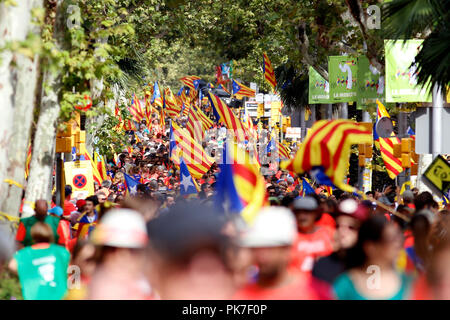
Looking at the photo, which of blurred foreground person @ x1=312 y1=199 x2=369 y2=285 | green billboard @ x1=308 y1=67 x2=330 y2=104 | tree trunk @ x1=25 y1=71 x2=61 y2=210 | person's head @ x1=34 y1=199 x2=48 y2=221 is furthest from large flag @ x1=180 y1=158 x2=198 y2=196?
blurred foreground person @ x1=312 y1=199 x2=369 y2=285

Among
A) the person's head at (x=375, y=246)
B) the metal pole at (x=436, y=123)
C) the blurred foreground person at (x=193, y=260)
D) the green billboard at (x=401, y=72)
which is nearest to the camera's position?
the blurred foreground person at (x=193, y=260)

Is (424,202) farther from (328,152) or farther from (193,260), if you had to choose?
(193,260)

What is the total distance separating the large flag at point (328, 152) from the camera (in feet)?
27.4

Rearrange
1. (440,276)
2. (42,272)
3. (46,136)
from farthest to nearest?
(46,136) < (42,272) < (440,276)

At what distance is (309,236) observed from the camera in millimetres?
6703

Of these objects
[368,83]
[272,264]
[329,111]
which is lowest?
[272,264]

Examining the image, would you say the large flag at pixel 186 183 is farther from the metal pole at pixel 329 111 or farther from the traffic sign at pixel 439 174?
the metal pole at pixel 329 111

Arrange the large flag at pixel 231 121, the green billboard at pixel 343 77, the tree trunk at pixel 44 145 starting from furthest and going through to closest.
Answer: the green billboard at pixel 343 77 → the large flag at pixel 231 121 → the tree trunk at pixel 44 145

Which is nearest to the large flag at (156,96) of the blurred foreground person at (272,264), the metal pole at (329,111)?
the metal pole at (329,111)

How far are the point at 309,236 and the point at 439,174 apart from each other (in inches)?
241

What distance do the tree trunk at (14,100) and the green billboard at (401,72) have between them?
7169mm

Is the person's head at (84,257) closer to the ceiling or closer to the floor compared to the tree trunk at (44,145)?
Answer: closer to the floor

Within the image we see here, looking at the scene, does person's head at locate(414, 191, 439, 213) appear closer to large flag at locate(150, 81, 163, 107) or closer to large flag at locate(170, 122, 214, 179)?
large flag at locate(170, 122, 214, 179)

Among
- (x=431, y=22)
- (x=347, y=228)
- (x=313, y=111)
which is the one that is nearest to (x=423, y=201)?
(x=431, y=22)
